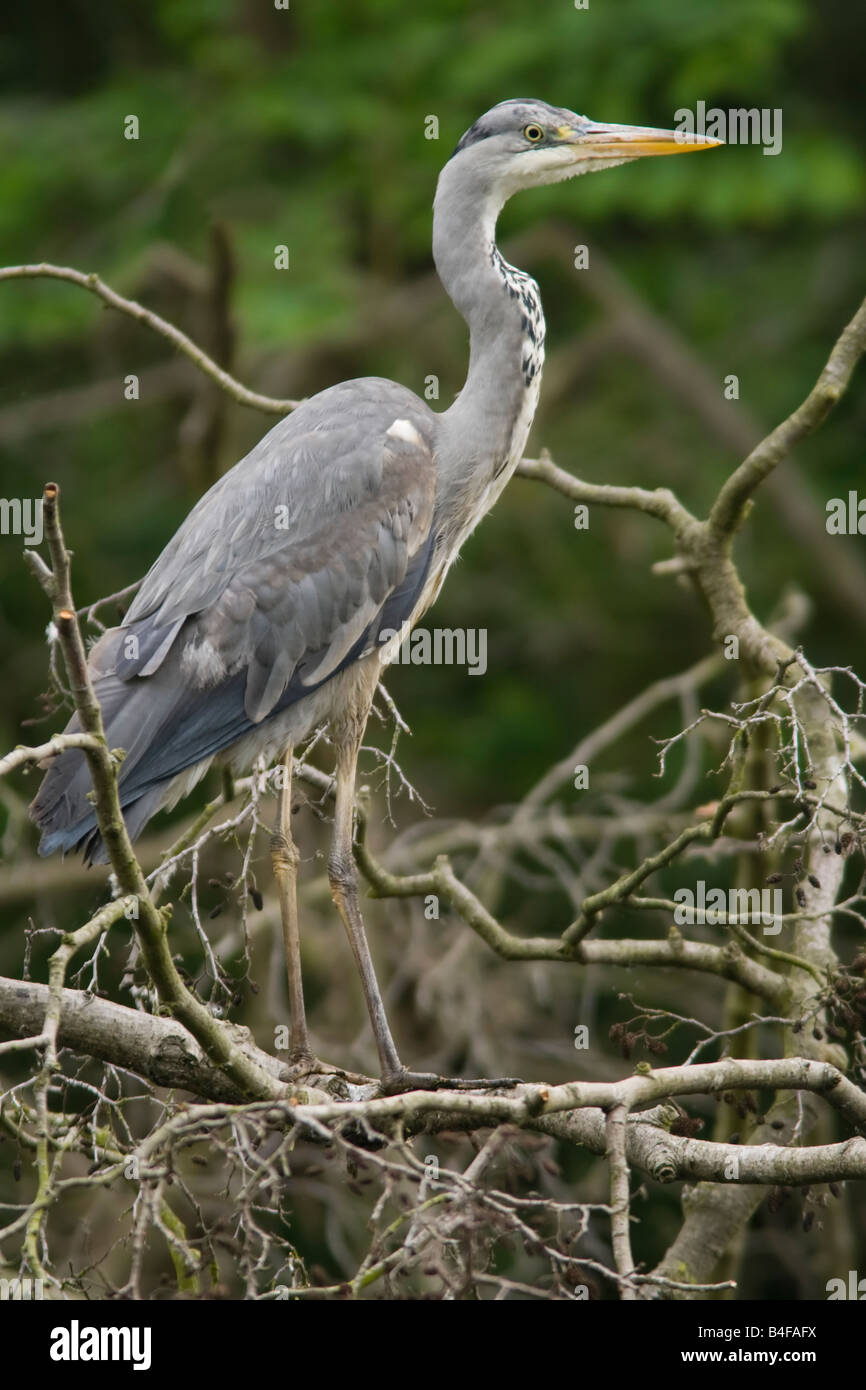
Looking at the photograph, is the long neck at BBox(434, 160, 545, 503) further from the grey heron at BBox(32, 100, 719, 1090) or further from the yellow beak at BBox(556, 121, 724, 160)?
the yellow beak at BBox(556, 121, 724, 160)

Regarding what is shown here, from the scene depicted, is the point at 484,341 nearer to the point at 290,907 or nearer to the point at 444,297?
the point at 290,907

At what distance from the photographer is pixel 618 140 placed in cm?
454

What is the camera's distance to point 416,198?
26.0ft

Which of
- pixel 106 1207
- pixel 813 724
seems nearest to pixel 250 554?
pixel 813 724

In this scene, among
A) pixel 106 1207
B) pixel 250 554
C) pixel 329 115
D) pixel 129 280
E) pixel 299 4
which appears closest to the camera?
pixel 250 554

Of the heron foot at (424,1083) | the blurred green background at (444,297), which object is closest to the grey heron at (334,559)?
the heron foot at (424,1083)

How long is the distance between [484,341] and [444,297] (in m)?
4.15

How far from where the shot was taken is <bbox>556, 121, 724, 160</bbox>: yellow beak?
450 cm

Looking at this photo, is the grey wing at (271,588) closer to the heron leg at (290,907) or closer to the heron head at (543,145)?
the heron leg at (290,907)

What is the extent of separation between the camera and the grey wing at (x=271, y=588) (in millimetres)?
3891

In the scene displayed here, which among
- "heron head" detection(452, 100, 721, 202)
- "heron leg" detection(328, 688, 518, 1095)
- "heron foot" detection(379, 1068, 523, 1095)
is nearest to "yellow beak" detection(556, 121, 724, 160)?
"heron head" detection(452, 100, 721, 202)

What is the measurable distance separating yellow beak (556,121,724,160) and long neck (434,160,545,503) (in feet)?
1.00

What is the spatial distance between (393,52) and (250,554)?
15.6 ft

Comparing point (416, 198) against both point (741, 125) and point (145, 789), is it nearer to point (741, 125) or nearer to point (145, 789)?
point (741, 125)
